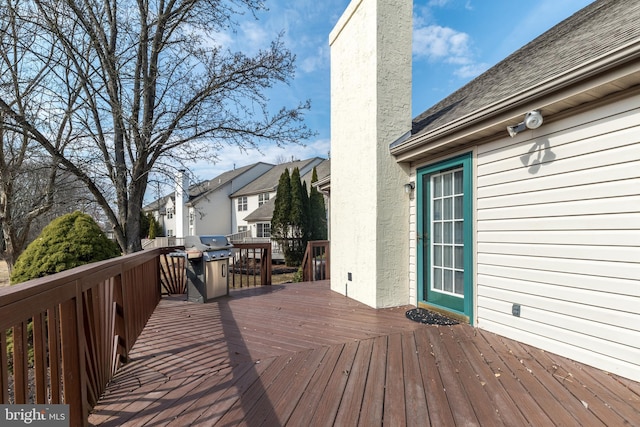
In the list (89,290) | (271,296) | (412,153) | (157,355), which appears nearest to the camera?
(89,290)

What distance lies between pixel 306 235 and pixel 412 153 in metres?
11.2

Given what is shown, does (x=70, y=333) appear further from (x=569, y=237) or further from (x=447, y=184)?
(x=447, y=184)

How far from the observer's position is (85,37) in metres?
5.83

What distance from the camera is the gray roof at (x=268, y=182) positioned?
2182 cm

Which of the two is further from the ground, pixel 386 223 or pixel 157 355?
pixel 386 223

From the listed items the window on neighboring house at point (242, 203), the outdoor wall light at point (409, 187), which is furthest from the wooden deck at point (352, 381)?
the window on neighboring house at point (242, 203)

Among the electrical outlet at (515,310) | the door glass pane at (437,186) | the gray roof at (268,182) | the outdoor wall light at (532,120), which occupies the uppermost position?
the gray roof at (268,182)

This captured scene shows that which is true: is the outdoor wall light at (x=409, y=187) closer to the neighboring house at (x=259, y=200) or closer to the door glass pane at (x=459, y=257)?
the door glass pane at (x=459, y=257)

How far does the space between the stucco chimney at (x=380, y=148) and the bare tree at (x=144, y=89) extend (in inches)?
131

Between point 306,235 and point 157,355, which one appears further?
point 306,235

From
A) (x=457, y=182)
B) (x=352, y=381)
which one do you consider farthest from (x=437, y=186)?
(x=352, y=381)

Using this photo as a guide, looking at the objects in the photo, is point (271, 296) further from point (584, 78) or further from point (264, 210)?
point (264, 210)

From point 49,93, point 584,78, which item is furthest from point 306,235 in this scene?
point 584,78

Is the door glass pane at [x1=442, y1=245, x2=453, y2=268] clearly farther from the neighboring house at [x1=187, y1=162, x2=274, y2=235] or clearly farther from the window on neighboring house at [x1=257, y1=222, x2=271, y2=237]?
the neighboring house at [x1=187, y1=162, x2=274, y2=235]
